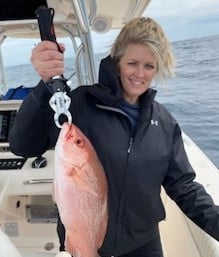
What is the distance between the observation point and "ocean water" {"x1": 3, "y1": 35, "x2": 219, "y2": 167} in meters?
6.04

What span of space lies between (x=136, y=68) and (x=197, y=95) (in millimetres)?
6121

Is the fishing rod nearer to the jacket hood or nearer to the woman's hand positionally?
the woman's hand

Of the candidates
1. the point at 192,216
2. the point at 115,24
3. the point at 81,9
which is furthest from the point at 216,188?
the point at 115,24

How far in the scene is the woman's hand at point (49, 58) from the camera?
1.15 metres

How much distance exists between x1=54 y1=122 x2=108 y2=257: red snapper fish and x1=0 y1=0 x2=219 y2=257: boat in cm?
69

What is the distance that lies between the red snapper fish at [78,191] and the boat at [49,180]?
69 cm

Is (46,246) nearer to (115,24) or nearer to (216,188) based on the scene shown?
A: (216,188)

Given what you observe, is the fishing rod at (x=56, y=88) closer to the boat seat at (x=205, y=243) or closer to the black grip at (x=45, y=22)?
the black grip at (x=45, y=22)

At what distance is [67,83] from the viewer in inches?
45.9

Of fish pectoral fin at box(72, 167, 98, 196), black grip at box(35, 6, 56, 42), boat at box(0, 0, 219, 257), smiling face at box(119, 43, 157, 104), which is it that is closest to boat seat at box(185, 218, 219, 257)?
boat at box(0, 0, 219, 257)

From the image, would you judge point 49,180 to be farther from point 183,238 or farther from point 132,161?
point 132,161

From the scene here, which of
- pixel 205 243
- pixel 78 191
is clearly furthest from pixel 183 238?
pixel 78 191

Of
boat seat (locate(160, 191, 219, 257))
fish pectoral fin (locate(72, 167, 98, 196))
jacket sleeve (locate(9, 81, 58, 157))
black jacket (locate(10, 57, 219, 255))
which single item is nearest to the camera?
fish pectoral fin (locate(72, 167, 98, 196))

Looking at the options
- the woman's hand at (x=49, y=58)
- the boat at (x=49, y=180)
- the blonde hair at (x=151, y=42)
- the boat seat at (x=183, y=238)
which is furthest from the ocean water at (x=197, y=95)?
the woman's hand at (x=49, y=58)
